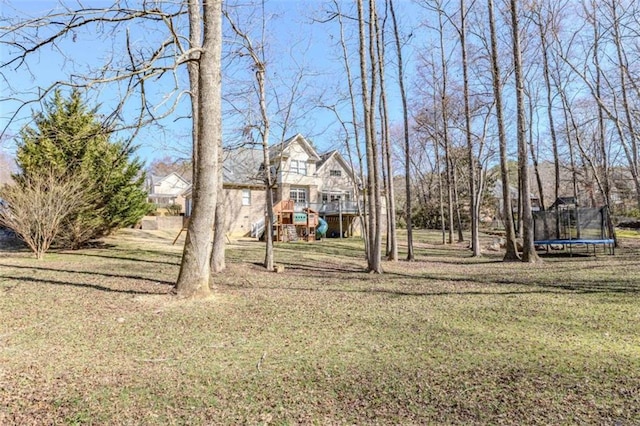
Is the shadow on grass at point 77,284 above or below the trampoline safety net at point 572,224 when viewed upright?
below

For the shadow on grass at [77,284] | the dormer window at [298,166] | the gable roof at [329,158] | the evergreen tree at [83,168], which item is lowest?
the shadow on grass at [77,284]

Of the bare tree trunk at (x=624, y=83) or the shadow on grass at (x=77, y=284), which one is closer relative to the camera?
the shadow on grass at (x=77, y=284)

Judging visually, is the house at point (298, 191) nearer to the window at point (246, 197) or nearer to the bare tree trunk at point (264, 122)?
the window at point (246, 197)

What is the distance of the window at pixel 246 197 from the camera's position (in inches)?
1114

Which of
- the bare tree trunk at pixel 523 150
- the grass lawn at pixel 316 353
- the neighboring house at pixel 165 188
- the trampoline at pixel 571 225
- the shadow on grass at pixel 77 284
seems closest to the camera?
the grass lawn at pixel 316 353

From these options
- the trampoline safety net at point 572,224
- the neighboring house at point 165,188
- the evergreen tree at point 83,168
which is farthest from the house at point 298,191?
the neighboring house at point 165,188

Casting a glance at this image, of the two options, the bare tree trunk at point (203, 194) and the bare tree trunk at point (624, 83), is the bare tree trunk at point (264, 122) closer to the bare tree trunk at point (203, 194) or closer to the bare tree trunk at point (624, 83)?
the bare tree trunk at point (203, 194)

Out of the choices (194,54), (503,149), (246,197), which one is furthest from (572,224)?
(246,197)

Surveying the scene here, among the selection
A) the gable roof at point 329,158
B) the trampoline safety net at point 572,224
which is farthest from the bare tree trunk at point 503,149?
the gable roof at point 329,158

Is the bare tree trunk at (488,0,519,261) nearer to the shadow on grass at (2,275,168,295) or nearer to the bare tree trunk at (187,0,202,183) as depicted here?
the bare tree trunk at (187,0,202,183)

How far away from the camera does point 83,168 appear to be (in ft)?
40.8

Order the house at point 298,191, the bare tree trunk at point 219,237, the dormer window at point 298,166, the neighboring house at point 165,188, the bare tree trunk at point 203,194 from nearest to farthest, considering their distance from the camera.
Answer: the bare tree trunk at point 203,194 → the bare tree trunk at point 219,237 → the house at point 298,191 → the dormer window at point 298,166 → the neighboring house at point 165,188

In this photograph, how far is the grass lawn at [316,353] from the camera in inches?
113

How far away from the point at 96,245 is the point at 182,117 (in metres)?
9.92
